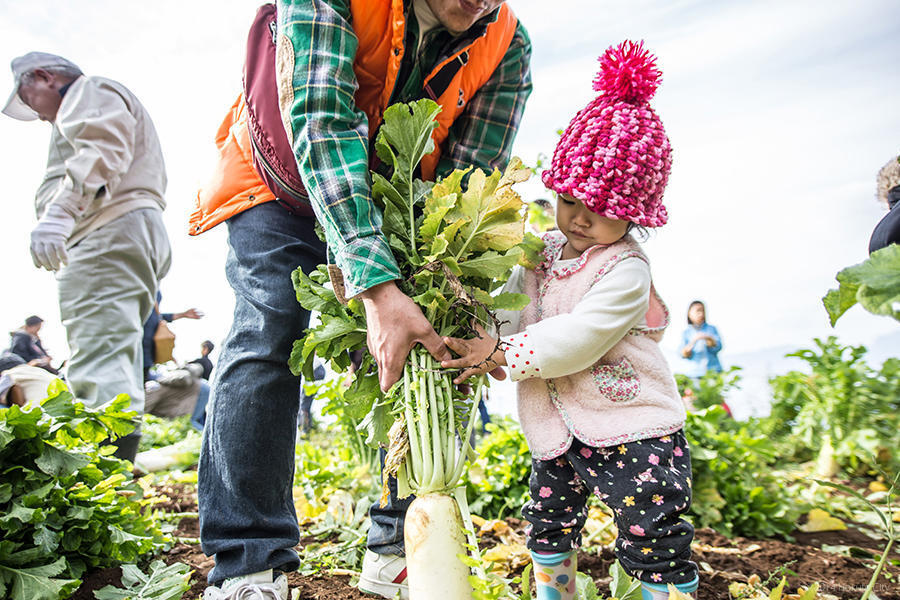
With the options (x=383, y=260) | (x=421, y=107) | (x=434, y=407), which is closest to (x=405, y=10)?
(x=421, y=107)

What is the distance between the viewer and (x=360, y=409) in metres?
1.70

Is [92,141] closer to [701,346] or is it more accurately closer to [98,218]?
[98,218]

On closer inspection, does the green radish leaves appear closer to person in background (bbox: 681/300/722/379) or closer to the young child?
the young child

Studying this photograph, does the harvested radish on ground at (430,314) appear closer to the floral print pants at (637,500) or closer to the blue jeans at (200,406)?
the floral print pants at (637,500)

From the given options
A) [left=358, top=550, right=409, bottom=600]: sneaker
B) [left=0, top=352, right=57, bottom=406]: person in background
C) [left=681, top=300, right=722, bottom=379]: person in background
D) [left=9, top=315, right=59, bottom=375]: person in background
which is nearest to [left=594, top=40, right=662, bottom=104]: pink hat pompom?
[left=358, top=550, right=409, bottom=600]: sneaker

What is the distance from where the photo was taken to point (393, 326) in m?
1.46

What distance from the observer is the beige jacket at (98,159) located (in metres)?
3.09

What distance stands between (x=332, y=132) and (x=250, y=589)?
1266 mm

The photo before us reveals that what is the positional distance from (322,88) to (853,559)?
279cm

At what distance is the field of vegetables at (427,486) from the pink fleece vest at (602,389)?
0.63 ft

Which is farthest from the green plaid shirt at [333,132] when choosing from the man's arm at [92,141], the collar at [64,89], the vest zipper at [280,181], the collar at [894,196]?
the collar at [64,89]

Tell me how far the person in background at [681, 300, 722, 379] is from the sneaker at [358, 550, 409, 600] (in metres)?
5.66

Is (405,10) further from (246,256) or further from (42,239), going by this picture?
(42,239)

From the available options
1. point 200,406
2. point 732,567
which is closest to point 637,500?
point 732,567
